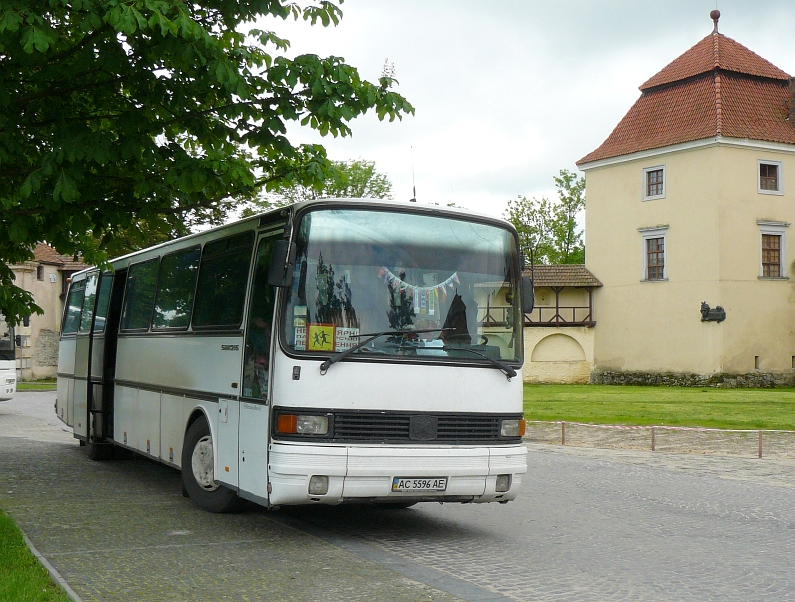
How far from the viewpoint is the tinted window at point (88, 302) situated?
16.7 meters

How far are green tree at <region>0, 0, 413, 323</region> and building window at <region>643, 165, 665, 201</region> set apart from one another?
147ft

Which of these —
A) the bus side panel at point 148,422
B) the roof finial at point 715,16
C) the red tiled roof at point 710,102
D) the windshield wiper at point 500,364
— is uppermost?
the roof finial at point 715,16

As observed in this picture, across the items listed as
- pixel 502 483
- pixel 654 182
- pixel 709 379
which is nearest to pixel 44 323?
pixel 654 182

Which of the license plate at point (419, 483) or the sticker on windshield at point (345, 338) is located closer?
the license plate at point (419, 483)

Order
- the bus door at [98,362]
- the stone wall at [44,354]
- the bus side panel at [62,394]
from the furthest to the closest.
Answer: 1. the stone wall at [44,354]
2. the bus side panel at [62,394]
3. the bus door at [98,362]

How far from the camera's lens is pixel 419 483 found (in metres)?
9.06

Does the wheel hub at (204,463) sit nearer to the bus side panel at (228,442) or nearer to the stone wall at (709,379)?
the bus side panel at (228,442)

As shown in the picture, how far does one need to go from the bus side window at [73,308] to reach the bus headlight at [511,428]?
1020cm

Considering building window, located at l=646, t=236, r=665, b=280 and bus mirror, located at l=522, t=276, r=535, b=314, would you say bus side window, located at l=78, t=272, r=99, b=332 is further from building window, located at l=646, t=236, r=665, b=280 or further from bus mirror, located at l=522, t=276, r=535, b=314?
building window, located at l=646, t=236, r=665, b=280

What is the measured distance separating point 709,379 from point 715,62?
1608 cm

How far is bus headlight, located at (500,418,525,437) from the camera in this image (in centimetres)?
964

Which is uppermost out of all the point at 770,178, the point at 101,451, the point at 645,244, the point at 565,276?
the point at 770,178

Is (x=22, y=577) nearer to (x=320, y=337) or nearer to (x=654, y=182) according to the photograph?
(x=320, y=337)

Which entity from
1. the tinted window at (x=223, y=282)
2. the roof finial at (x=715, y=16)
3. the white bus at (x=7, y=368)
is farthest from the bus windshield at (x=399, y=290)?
the roof finial at (x=715, y=16)
